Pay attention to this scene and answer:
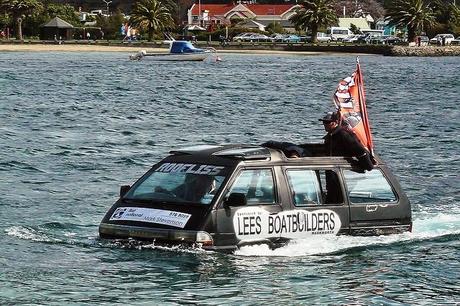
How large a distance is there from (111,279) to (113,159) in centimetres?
1696

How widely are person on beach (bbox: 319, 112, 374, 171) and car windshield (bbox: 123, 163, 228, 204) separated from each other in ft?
7.43

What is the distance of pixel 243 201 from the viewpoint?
17.0m

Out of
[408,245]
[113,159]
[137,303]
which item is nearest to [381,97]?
[113,159]

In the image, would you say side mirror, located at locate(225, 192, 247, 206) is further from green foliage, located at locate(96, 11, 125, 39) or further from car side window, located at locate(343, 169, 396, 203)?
green foliage, located at locate(96, 11, 125, 39)

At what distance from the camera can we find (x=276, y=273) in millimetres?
16672

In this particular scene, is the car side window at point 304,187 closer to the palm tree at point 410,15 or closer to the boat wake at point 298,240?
the boat wake at point 298,240

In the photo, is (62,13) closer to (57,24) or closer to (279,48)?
(57,24)

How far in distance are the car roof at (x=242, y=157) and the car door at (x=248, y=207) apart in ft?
0.54

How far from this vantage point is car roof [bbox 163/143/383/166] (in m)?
17.5

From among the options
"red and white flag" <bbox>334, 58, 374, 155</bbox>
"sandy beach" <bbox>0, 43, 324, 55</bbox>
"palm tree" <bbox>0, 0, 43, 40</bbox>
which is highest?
"red and white flag" <bbox>334, 58, 374, 155</bbox>

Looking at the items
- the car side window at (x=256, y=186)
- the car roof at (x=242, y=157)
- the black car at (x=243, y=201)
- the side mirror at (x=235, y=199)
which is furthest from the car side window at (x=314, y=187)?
the side mirror at (x=235, y=199)

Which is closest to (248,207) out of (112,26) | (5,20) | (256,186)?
(256,186)

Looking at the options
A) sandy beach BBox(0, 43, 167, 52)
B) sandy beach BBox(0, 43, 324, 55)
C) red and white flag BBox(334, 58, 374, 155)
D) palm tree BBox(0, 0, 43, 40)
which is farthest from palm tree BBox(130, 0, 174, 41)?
red and white flag BBox(334, 58, 374, 155)

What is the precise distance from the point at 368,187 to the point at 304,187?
4.42ft
